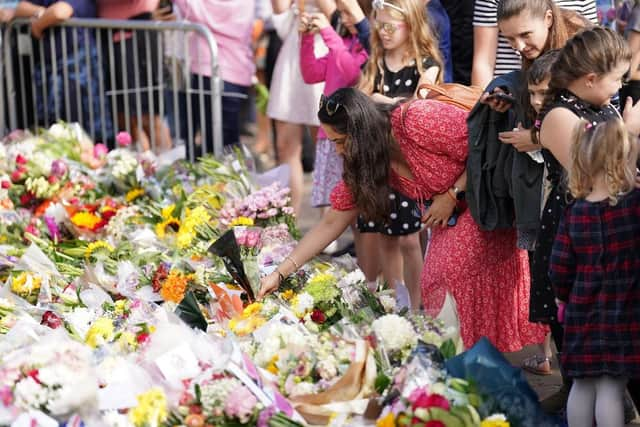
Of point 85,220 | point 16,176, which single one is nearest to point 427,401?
point 85,220

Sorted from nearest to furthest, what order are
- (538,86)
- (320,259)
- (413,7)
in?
1. (538,86)
2. (320,259)
3. (413,7)

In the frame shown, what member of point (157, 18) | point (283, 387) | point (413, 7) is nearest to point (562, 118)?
point (283, 387)

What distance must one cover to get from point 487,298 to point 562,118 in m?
1.01

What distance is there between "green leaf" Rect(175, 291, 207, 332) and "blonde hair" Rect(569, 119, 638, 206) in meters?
1.32

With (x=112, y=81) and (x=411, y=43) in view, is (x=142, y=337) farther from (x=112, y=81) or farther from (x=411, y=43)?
(x=112, y=81)

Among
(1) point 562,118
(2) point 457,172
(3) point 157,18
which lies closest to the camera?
(1) point 562,118

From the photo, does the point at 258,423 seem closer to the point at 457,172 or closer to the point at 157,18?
the point at 457,172

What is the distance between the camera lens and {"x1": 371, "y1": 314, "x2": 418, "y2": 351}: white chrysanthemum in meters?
3.53

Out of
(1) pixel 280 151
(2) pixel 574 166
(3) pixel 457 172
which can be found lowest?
(1) pixel 280 151

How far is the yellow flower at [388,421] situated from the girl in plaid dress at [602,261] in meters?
0.68

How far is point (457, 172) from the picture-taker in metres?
4.44

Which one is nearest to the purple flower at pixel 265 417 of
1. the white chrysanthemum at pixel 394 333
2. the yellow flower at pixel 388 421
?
the yellow flower at pixel 388 421

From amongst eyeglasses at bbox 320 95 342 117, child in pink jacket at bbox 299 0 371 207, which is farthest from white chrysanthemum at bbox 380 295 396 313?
child in pink jacket at bbox 299 0 371 207

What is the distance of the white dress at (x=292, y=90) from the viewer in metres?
6.72
